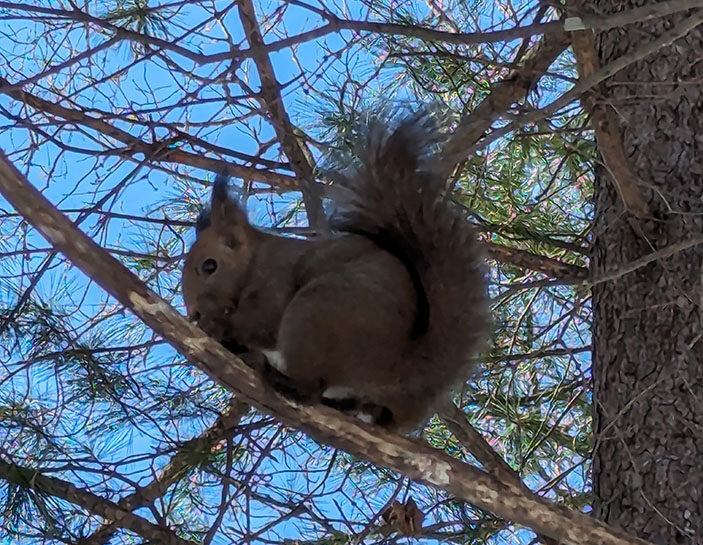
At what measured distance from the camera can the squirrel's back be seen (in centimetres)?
142

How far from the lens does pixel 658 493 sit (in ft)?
5.49

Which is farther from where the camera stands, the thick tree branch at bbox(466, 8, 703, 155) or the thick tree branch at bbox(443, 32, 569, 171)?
the thick tree branch at bbox(443, 32, 569, 171)

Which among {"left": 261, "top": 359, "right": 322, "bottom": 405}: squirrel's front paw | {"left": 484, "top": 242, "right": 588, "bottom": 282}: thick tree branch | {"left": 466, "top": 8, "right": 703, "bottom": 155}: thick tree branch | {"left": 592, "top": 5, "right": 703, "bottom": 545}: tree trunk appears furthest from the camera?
{"left": 484, "top": 242, "right": 588, "bottom": 282}: thick tree branch

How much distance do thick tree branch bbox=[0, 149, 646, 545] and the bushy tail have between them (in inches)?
7.5

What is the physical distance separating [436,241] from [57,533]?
87cm

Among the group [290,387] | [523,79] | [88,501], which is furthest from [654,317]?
[88,501]

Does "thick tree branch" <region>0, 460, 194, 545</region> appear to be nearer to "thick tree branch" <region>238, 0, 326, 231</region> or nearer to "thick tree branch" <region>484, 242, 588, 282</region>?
"thick tree branch" <region>238, 0, 326, 231</region>

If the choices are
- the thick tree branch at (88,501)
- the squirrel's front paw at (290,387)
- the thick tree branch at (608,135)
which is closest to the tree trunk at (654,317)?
the thick tree branch at (608,135)

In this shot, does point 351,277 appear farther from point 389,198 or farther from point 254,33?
point 254,33

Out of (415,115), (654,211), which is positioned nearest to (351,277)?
(415,115)

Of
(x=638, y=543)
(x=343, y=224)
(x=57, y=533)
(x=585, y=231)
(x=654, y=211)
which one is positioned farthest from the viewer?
(x=585, y=231)

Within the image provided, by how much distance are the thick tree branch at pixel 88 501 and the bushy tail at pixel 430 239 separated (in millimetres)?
580

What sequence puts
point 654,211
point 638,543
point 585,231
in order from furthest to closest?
point 585,231
point 654,211
point 638,543

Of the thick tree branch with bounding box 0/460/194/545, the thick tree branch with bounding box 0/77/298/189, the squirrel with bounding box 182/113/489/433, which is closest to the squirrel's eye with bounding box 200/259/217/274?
the squirrel with bounding box 182/113/489/433
